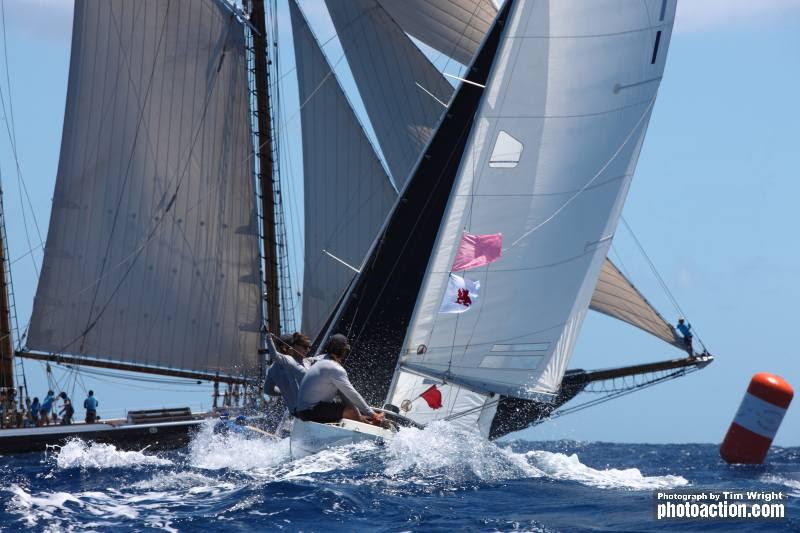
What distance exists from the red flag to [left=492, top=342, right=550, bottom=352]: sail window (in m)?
1.37

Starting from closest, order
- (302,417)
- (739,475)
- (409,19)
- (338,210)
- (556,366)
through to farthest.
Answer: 1. (302,417)
2. (556,366)
3. (739,475)
4. (409,19)
5. (338,210)

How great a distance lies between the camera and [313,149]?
39.1 m

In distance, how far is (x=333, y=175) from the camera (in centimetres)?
3925

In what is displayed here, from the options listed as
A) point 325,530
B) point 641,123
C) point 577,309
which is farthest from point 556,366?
point 325,530

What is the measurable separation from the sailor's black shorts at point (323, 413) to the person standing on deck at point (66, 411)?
19913 millimetres

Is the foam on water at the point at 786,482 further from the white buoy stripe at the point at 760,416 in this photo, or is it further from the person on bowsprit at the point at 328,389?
the person on bowsprit at the point at 328,389

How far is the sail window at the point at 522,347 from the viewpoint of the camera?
23.6 metres

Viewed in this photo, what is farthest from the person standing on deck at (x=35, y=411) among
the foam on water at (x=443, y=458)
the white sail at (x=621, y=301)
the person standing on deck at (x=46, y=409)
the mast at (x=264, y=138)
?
the foam on water at (x=443, y=458)

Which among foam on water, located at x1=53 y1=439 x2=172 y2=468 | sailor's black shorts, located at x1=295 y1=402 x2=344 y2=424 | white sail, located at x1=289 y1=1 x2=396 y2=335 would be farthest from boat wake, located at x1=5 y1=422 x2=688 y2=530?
white sail, located at x1=289 y1=1 x2=396 y2=335

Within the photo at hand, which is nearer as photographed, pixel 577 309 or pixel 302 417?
pixel 302 417

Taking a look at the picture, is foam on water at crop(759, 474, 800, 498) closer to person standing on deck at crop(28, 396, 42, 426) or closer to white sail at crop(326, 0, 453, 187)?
white sail at crop(326, 0, 453, 187)

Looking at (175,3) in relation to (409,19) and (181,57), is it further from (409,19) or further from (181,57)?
(409,19)

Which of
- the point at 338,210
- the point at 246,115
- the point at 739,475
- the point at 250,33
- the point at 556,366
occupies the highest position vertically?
the point at 250,33

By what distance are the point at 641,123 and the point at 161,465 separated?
36.1 feet
